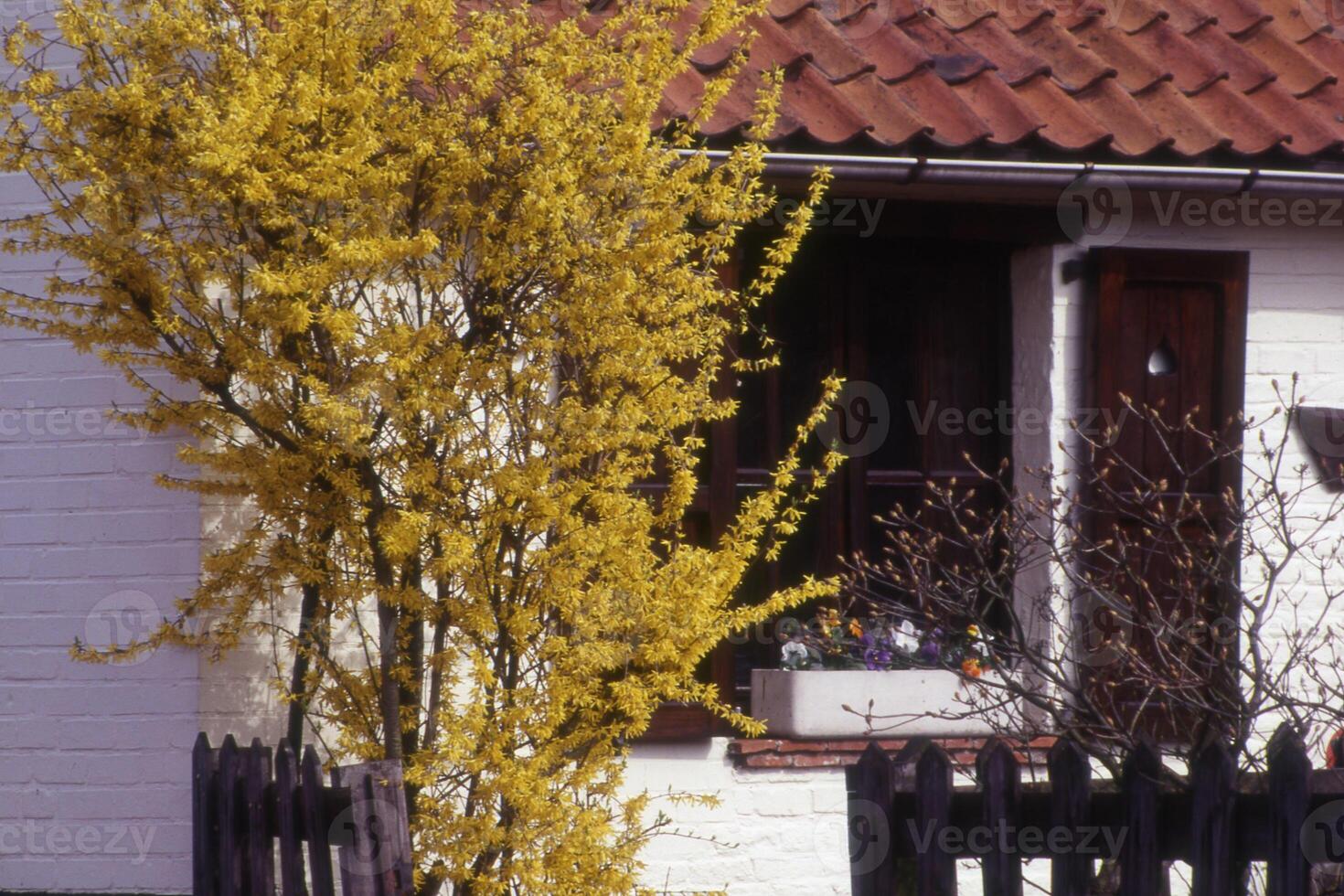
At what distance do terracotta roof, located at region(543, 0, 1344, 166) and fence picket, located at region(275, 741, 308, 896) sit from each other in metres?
2.40

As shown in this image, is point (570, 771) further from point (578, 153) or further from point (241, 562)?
point (578, 153)

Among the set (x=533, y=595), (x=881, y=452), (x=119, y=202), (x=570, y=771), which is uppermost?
(x=119, y=202)

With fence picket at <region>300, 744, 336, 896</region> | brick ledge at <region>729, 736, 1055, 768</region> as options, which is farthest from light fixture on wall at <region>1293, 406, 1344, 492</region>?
fence picket at <region>300, 744, 336, 896</region>

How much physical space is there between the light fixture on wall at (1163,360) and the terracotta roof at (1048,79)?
69 centimetres

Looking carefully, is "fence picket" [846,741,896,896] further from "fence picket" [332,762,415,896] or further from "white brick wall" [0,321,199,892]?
"white brick wall" [0,321,199,892]

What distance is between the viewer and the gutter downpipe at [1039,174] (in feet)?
15.7

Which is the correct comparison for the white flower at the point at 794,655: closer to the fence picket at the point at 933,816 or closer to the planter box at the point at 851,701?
the planter box at the point at 851,701

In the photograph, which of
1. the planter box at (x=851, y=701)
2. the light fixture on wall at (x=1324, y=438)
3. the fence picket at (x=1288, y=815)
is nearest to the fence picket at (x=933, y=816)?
the fence picket at (x=1288, y=815)

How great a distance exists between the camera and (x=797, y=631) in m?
5.12

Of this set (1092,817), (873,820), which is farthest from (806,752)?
(1092,817)

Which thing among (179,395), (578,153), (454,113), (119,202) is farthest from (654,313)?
(179,395)

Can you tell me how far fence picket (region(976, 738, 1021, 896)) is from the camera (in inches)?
113

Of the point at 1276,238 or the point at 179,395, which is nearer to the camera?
the point at 179,395

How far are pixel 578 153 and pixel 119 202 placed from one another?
1109mm
